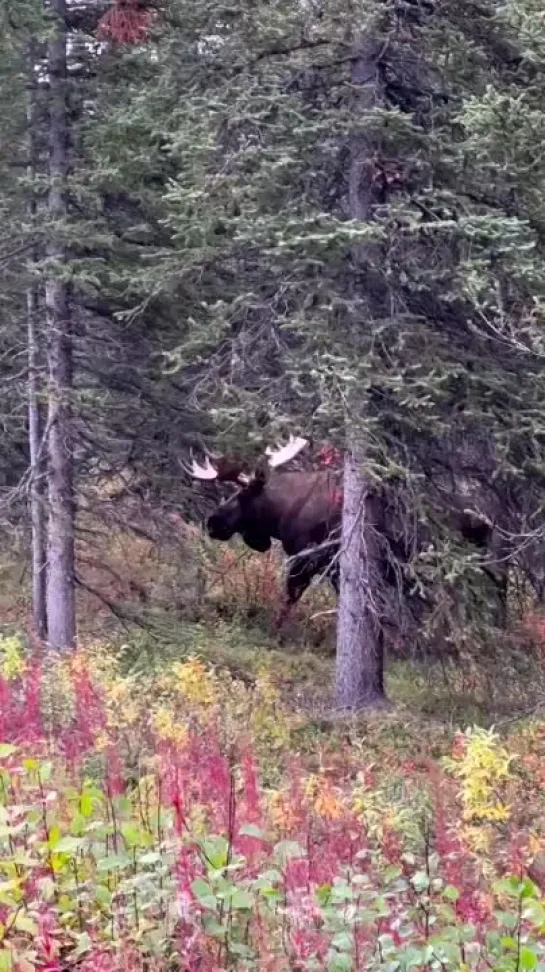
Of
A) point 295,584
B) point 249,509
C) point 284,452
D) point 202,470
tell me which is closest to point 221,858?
point 284,452

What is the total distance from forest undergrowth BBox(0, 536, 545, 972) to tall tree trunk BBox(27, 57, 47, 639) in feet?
1.62

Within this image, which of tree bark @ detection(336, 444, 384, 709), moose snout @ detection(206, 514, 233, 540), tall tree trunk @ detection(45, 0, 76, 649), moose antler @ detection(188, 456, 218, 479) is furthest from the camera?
moose snout @ detection(206, 514, 233, 540)

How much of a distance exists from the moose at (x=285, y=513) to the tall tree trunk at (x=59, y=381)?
3114mm

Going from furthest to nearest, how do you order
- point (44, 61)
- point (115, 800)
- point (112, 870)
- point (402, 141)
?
point (44, 61) → point (402, 141) → point (115, 800) → point (112, 870)

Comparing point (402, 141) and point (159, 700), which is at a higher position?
point (402, 141)

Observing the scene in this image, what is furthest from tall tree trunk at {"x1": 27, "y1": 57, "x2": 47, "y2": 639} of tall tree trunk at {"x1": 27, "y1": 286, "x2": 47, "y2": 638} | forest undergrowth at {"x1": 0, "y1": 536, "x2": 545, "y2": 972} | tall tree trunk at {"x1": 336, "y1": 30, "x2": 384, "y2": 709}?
tall tree trunk at {"x1": 336, "y1": 30, "x2": 384, "y2": 709}

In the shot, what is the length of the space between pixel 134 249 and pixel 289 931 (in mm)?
8431

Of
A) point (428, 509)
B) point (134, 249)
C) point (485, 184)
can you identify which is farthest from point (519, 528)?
point (134, 249)

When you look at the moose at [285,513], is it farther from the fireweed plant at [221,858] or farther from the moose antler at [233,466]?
the fireweed plant at [221,858]

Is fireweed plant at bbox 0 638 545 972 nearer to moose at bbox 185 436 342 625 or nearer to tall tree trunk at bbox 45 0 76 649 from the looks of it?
tall tree trunk at bbox 45 0 76 649

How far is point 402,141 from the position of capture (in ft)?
32.1

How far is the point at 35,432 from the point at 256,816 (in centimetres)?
751

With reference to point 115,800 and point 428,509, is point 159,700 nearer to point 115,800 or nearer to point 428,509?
point 428,509

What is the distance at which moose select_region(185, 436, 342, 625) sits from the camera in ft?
48.7
